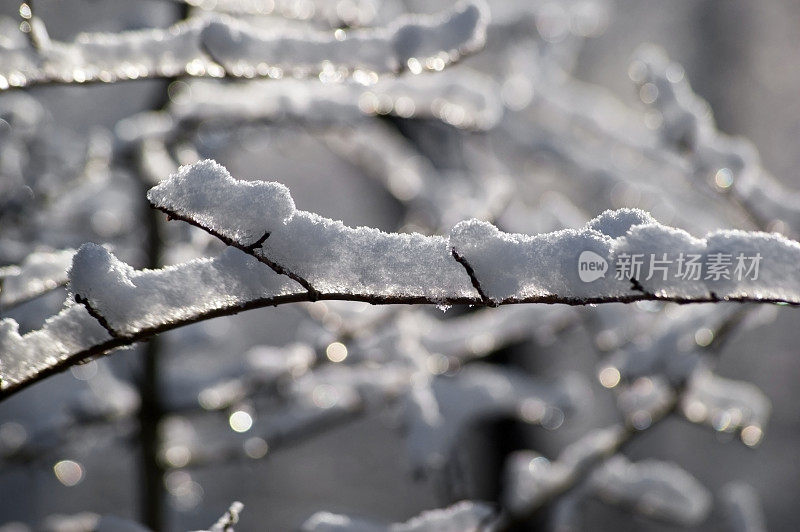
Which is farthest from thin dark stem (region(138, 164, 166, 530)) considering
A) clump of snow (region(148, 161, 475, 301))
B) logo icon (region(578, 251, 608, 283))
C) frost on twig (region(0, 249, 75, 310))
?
logo icon (region(578, 251, 608, 283))

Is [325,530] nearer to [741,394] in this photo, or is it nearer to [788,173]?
[741,394]

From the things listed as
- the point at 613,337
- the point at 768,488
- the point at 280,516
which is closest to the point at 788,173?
the point at 768,488

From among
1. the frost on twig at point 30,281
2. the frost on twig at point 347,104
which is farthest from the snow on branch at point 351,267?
the frost on twig at point 347,104

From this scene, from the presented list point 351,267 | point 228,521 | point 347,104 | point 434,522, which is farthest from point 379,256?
point 347,104

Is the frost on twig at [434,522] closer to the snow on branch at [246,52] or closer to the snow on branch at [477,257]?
the snow on branch at [477,257]

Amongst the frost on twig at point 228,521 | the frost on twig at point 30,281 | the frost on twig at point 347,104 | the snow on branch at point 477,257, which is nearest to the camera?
the snow on branch at point 477,257

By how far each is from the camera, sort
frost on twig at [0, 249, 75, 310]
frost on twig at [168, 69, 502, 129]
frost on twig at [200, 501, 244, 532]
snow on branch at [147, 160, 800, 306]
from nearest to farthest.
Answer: snow on branch at [147, 160, 800, 306]
frost on twig at [200, 501, 244, 532]
frost on twig at [0, 249, 75, 310]
frost on twig at [168, 69, 502, 129]

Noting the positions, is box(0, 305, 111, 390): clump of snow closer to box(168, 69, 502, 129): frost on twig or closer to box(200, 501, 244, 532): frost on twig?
box(200, 501, 244, 532): frost on twig
